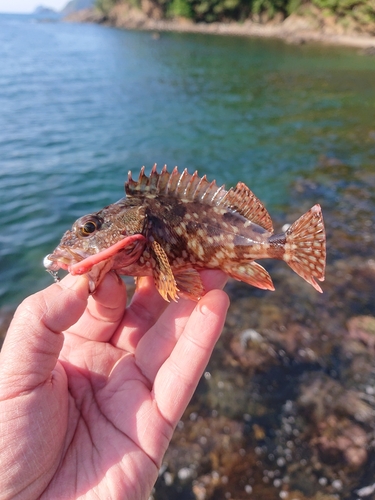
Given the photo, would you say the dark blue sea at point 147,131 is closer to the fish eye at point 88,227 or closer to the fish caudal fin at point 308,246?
the fish eye at point 88,227

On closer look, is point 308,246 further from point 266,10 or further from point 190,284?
point 266,10

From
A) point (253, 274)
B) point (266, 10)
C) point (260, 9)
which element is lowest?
point (253, 274)

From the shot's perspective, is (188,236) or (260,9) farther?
(260,9)

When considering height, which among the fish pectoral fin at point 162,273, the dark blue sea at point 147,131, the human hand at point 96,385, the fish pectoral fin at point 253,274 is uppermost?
the fish pectoral fin at point 162,273

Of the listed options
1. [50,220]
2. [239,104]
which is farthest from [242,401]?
[239,104]

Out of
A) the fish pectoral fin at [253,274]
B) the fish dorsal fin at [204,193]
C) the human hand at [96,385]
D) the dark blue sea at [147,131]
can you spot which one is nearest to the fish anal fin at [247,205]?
the fish dorsal fin at [204,193]

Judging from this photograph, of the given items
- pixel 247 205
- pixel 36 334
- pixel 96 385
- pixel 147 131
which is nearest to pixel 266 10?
pixel 147 131

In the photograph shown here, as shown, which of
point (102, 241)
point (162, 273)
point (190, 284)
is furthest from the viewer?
point (190, 284)
